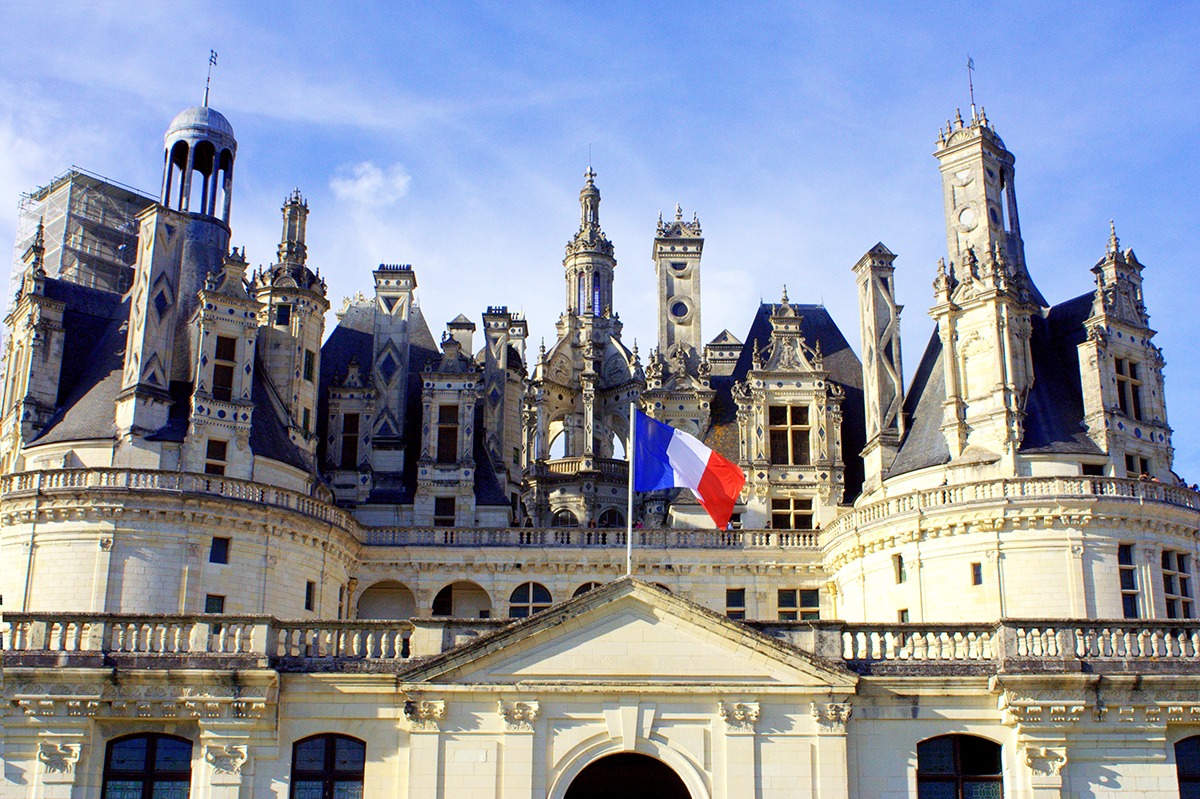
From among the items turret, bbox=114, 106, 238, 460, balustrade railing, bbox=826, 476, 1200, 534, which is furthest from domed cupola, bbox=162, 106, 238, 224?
balustrade railing, bbox=826, 476, 1200, 534

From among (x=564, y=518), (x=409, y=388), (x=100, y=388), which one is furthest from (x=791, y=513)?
(x=100, y=388)

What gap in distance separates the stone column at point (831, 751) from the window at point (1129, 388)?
732 inches

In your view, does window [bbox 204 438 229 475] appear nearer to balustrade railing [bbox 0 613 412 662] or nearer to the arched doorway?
balustrade railing [bbox 0 613 412 662]

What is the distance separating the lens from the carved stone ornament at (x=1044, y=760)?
70.4 ft

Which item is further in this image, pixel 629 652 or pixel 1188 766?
pixel 629 652

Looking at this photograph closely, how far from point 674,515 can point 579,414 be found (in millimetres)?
17834

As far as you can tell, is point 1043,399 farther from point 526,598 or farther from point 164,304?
point 164,304

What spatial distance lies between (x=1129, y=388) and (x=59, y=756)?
29.0m

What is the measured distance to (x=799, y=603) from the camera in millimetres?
39125

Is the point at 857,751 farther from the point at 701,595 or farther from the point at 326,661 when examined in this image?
the point at 701,595

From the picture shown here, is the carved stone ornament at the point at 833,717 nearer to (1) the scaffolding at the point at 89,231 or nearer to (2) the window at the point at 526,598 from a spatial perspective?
(2) the window at the point at 526,598

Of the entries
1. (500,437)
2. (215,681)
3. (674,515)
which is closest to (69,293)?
(500,437)

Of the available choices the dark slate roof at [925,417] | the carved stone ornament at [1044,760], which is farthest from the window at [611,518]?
the carved stone ornament at [1044,760]

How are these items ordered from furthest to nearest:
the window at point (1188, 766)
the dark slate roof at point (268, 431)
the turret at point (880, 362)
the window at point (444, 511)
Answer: the window at point (444, 511)
the turret at point (880, 362)
the dark slate roof at point (268, 431)
the window at point (1188, 766)
